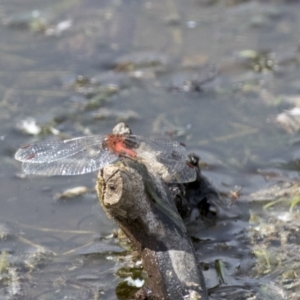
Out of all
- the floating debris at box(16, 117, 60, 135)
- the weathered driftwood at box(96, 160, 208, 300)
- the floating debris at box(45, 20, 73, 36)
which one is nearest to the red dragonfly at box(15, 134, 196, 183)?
the weathered driftwood at box(96, 160, 208, 300)

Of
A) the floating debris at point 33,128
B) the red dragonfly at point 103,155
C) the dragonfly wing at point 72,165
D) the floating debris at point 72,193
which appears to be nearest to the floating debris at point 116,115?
the floating debris at point 33,128

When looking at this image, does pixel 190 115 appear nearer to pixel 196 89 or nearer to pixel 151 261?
pixel 196 89

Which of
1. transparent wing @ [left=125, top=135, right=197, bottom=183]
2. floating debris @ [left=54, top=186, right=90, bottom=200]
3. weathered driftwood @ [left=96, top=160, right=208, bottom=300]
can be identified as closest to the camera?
weathered driftwood @ [left=96, top=160, right=208, bottom=300]

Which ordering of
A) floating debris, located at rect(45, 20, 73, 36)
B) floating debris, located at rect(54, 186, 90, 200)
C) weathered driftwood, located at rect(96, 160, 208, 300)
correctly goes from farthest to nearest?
floating debris, located at rect(45, 20, 73, 36), floating debris, located at rect(54, 186, 90, 200), weathered driftwood, located at rect(96, 160, 208, 300)

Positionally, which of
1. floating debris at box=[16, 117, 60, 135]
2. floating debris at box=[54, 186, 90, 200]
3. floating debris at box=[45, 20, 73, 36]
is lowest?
floating debris at box=[54, 186, 90, 200]

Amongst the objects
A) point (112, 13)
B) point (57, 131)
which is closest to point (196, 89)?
point (57, 131)

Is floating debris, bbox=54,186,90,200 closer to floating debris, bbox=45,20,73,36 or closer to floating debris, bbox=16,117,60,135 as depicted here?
floating debris, bbox=16,117,60,135

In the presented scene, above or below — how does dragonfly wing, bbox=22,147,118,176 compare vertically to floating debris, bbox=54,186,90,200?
above
